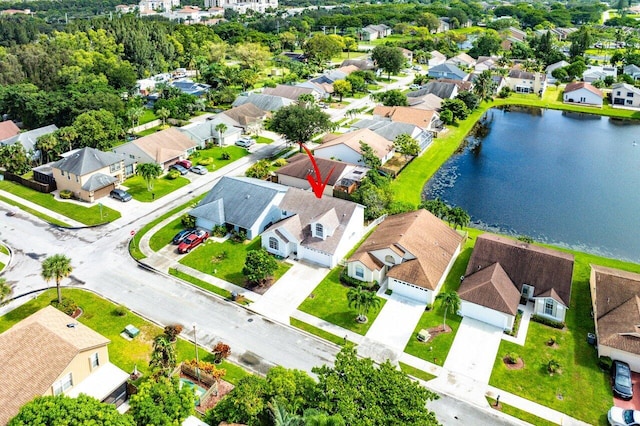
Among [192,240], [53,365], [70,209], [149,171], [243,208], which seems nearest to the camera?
[53,365]

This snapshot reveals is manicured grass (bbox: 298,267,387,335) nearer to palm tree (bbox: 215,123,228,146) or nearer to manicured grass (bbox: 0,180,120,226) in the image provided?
manicured grass (bbox: 0,180,120,226)

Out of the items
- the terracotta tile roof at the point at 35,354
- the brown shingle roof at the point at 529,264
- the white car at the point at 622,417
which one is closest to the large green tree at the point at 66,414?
the terracotta tile roof at the point at 35,354

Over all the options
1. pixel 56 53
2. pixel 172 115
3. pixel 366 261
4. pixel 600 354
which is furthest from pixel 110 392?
pixel 56 53

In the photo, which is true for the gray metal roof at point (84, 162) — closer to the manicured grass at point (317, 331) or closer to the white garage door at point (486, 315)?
the manicured grass at point (317, 331)

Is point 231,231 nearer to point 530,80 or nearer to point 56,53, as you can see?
point 56,53

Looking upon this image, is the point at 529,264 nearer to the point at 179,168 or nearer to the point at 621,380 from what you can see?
the point at 621,380

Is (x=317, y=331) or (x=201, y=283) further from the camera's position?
(x=201, y=283)

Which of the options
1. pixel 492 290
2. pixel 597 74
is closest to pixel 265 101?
pixel 492 290
